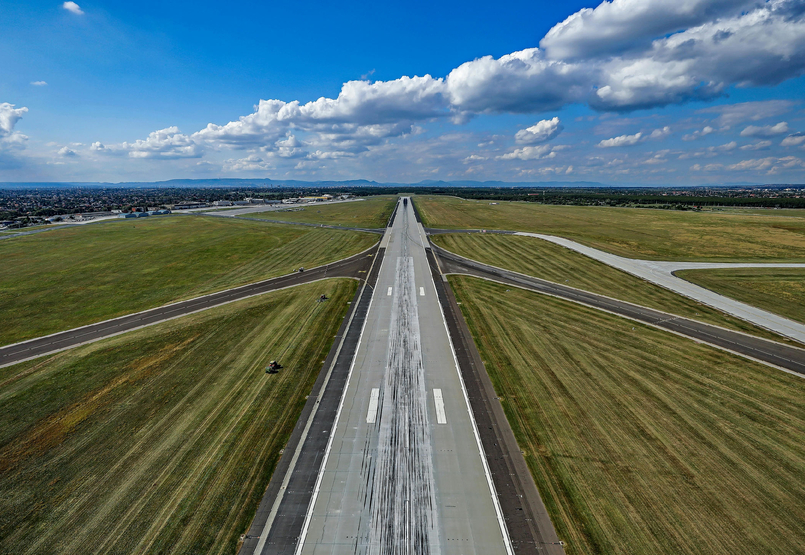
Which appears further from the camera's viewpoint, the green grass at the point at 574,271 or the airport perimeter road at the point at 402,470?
the green grass at the point at 574,271

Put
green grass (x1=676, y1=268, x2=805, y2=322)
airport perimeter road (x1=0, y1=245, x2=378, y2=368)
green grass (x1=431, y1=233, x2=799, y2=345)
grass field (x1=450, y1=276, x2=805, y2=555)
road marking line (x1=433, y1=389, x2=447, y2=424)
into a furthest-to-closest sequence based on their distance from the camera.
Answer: green grass (x1=676, y1=268, x2=805, y2=322)
green grass (x1=431, y1=233, x2=799, y2=345)
airport perimeter road (x1=0, y1=245, x2=378, y2=368)
road marking line (x1=433, y1=389, x2=447, y2=424)
grass field (x1=450, y1=276, x2=805, y2=555)

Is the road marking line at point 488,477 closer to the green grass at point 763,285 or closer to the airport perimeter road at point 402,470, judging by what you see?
the airport perimeter road at point 402,470

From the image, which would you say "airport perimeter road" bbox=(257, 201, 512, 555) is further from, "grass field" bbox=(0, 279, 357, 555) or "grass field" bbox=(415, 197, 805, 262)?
"grass field" bbox=(415, 197, 805, 262)

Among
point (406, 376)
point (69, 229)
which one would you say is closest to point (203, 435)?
point (406, 376)

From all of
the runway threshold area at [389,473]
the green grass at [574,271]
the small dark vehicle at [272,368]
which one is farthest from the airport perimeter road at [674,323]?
the small dark vehicle at [272,368]

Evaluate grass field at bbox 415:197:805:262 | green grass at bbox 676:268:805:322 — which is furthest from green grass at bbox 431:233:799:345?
grass field at bbox 415:197:805:262

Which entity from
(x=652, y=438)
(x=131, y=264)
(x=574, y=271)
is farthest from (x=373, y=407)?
(x=131, y=264)
